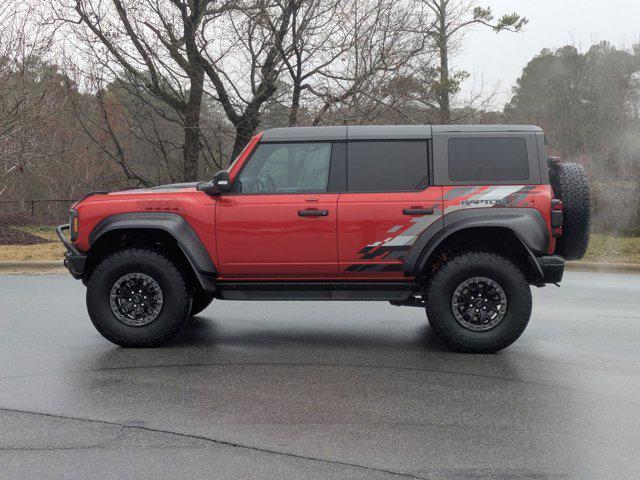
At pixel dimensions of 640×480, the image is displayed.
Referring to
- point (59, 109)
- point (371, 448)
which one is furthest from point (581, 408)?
point (59, 109)

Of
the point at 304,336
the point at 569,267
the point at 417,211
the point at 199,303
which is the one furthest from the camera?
the point at 569,267

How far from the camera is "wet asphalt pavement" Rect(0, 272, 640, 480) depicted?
3873 millimetres

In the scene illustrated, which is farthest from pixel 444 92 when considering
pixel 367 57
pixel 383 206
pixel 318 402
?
pixel 318 402

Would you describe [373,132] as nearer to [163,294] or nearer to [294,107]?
[163,294]

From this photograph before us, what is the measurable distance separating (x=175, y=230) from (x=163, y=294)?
59 centimetres

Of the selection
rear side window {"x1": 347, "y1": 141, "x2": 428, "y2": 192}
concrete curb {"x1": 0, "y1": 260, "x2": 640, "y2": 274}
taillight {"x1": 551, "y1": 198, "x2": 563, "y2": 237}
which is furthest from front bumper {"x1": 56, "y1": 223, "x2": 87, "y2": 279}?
concrete curb {"x1": 0, "y1": 260, "x2": 640, "y2": 274}

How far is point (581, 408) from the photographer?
4859 mm

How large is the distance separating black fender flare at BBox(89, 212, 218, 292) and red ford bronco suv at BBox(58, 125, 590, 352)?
0.4 inches

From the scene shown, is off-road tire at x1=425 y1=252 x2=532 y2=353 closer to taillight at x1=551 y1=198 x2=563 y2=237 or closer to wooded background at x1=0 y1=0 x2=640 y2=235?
taillight at x1=551 y1=198 x2=563 y2=237

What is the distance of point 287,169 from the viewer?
663 cm

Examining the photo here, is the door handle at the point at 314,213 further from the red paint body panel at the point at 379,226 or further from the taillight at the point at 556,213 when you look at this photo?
the taillight at the point at 556,213

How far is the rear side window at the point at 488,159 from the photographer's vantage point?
253 inches

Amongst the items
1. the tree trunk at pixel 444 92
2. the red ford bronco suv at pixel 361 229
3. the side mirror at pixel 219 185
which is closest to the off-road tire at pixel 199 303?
the red ford bronco suv at pixel 361 229

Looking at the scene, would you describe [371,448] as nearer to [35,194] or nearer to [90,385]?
[90,385]
